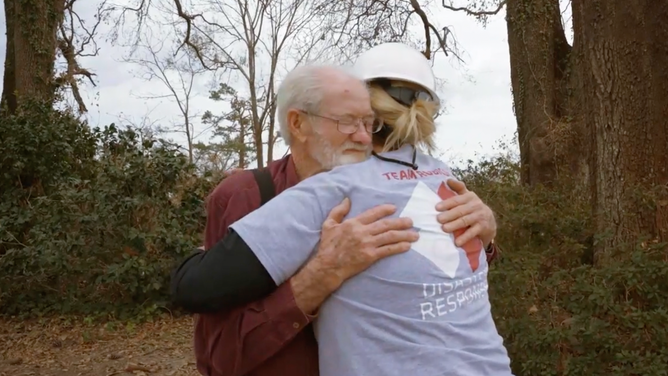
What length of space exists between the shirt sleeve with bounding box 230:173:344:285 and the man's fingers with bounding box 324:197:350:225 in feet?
0.04

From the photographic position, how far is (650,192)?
5059 mm

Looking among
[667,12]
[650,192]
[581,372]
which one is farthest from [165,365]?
[667,12]

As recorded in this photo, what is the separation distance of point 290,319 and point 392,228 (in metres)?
0.32

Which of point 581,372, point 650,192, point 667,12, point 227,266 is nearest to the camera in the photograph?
point 227,266

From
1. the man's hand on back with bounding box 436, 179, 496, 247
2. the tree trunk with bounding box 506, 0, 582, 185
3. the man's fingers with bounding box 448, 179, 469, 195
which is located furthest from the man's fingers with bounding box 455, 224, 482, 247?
the tree trunk with bounding box 506, 0, 582, 185

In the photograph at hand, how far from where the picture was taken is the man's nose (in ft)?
6.04

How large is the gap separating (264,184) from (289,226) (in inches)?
10.5

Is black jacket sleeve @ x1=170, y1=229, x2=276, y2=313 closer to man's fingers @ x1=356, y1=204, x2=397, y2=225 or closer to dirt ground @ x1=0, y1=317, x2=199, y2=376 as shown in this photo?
man's fingers @ x1=356, y1=204, x2=397, y2=225

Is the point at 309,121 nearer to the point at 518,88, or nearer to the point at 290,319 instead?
the point at 290,319

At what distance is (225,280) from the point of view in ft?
5.47

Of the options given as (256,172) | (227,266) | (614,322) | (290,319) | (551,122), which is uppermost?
(551,122)

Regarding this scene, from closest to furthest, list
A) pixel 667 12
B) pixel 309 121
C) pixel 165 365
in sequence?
pixel 309 121 < pixel 667 12 < pixel 165 365

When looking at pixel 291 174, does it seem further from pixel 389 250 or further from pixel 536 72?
pixel 536 72

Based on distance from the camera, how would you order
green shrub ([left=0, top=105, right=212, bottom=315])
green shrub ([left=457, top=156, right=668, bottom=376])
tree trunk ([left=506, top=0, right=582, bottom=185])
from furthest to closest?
1. tree trunk ([left=506, top=0, right=582, bottom=185])
2. green shrub ([left=0, top=105, right=212, bottom=315])
3. green shrub ([left=457, top=156, right=668, bottom=376])
